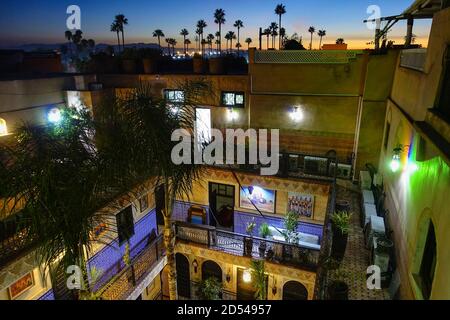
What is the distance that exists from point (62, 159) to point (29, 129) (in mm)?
1372

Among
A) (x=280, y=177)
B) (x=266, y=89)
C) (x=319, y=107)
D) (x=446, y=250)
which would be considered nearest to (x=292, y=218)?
(x=280, y=177)

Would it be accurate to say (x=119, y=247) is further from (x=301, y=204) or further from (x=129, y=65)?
(x=129, y=65)

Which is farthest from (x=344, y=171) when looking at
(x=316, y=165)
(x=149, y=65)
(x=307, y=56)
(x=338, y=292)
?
(x=149, y=65)

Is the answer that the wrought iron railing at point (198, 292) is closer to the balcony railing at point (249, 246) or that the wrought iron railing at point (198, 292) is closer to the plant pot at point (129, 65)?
the balcony railing at point (249, 246)

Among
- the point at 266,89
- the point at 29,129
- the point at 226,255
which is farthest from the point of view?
the point at 266,89

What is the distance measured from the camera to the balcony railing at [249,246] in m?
11.2

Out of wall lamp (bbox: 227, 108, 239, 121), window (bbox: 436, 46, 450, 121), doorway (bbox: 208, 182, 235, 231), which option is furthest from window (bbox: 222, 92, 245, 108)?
window (bbox: 436, 46, 450, 121)

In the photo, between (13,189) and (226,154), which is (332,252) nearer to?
(226,154)

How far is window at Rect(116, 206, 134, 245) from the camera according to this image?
39.2ft

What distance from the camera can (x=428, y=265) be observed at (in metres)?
5.12

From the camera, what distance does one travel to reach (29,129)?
668 cm

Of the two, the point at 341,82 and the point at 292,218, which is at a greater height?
the point at 341,82

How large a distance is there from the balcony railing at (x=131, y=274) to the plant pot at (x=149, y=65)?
8.80 meters

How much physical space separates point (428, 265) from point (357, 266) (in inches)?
108
